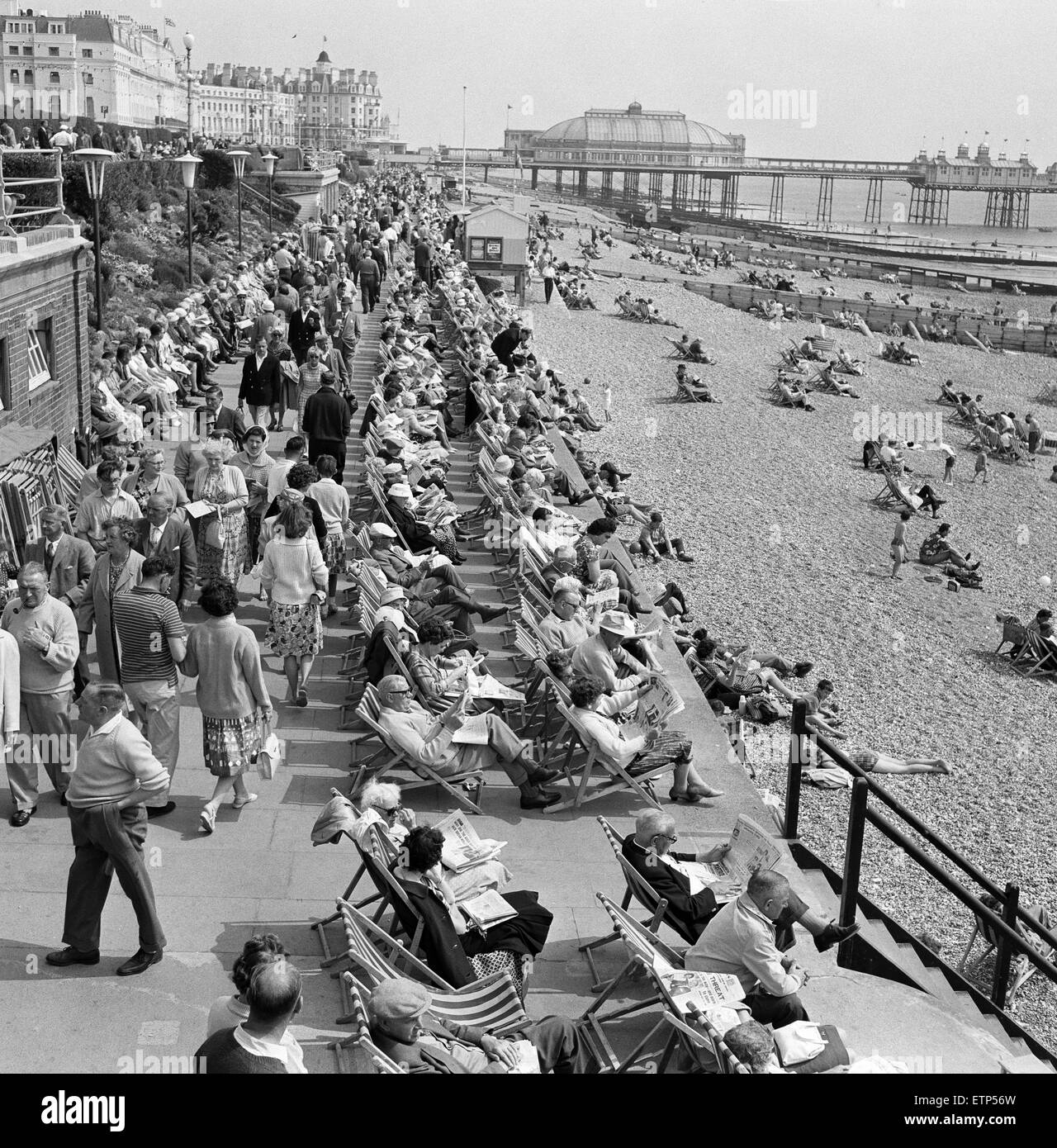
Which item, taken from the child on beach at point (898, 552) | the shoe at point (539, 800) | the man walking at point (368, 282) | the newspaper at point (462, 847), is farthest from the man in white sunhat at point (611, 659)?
the man walking at point (368, 282)

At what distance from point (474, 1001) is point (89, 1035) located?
4.55ft

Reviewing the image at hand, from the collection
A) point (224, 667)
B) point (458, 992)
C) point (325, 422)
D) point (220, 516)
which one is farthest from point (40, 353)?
point (458, 992)

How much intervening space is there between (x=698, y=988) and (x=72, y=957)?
2420 mm

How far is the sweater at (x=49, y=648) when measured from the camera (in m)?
6.28

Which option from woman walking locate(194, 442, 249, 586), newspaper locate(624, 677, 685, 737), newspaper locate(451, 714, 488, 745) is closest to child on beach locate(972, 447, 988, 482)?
newspaper locate(624, 677, 685, 737)

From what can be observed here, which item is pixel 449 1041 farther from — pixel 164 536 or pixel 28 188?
pixel 28 188

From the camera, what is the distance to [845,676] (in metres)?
13.6

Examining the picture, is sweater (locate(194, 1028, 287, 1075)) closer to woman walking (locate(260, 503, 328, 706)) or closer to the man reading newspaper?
the man reading newspaper

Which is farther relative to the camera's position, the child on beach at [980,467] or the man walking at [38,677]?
the child on beach at [980,467]

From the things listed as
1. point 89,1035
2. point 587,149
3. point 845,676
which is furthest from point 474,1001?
point 587,149

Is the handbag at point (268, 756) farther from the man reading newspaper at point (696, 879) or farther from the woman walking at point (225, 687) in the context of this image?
the man reading newspaper at point (696, 879)

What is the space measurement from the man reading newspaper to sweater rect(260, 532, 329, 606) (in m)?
2.71

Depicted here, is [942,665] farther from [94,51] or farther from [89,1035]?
[94,51]

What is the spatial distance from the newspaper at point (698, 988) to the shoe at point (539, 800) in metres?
2.05
